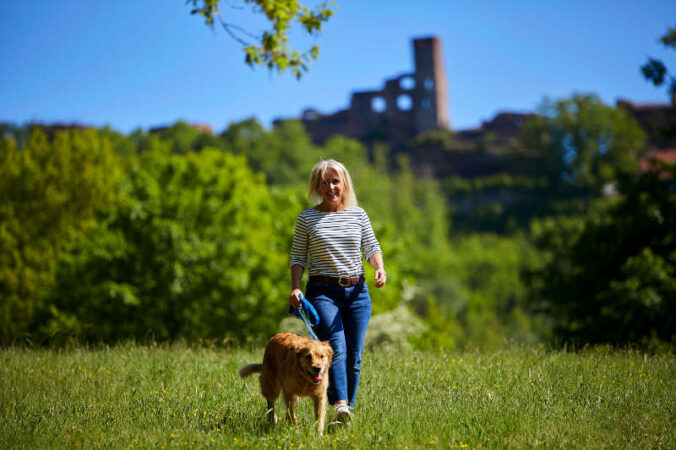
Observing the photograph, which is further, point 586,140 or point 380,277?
point 586,140

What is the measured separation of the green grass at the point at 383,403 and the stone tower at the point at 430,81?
11037cm

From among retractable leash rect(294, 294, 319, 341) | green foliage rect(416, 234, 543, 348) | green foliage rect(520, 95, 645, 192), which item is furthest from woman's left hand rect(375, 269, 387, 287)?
green foliage rect(520, 95, 645, 192)

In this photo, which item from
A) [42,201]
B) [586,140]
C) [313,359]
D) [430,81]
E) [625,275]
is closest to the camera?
[313,359]

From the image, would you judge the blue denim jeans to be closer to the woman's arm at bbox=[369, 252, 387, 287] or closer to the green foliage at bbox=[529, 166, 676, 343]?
the woman's arm at bbox=[369, 252, 387, 287]

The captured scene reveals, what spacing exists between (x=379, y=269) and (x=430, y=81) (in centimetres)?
11382

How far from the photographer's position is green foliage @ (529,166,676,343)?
17.5 meters

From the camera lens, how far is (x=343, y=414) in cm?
495

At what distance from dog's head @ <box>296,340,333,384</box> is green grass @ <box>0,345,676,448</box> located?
462 mm

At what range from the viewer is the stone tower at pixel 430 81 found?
114625 mm

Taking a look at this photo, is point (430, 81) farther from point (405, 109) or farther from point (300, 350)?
point (300, 350)

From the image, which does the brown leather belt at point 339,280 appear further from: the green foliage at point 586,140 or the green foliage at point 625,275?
the green foliage at point 586,140

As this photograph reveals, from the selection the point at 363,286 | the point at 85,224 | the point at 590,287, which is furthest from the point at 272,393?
the point at 85,224

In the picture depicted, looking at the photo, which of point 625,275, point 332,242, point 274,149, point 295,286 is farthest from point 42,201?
point 274,149

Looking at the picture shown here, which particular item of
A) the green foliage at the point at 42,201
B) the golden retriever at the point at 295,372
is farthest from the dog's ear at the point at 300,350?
the green foliage at the point at 42,201
